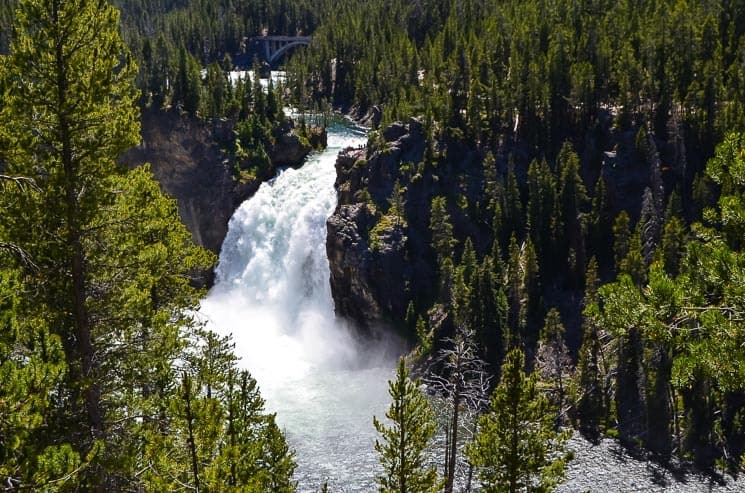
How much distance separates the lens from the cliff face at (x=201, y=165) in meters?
88.2

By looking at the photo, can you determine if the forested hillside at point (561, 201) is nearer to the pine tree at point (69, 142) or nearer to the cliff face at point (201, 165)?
the cliff face at point (201, 165)

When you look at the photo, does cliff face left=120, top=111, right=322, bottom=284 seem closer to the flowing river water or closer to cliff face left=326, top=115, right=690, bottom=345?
the flowing river water

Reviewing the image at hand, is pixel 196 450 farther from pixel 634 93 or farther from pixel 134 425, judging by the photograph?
pixel 634 93

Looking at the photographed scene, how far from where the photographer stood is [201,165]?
92375 millimetres

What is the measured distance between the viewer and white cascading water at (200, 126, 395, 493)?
4897cm

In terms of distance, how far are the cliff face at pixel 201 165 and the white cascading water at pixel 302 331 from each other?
308 centimetres

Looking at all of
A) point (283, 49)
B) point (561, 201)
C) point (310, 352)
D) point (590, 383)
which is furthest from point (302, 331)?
point (283, 49)

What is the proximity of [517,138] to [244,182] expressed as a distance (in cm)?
3754

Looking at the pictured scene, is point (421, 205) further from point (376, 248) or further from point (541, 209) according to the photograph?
point (541, 209)

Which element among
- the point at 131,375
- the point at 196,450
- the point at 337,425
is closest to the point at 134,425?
the point at 131,375

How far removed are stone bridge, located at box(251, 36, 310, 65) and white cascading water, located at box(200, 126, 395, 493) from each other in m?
103

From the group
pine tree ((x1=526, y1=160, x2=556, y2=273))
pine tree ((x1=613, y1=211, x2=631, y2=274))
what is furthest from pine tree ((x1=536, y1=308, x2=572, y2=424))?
pine tree ((x1=526, y1=160, x2=556, y2=273))

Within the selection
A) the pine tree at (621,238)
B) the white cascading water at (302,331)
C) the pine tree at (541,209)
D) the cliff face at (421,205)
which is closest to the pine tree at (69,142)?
the white cascading water at (302,331)

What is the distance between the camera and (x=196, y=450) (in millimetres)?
16297
